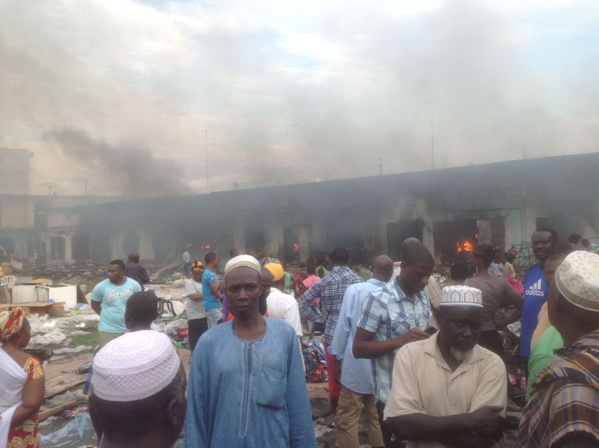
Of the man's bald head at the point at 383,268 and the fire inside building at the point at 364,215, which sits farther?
the fire inside building at the point at 364,215

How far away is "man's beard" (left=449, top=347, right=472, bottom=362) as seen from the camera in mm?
2418

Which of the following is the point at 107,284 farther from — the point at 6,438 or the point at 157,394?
the point at 157,394

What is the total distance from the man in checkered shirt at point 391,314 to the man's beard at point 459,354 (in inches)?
32.9

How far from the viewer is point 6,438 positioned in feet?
9.57

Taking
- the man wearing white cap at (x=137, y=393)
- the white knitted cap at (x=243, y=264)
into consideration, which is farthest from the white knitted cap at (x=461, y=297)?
the man wearing white cap at (x=137, y=393)

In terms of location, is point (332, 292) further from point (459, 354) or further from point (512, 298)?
point (459, 354)

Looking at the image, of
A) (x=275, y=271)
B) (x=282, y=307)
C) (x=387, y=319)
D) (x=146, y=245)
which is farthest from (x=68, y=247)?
(x=387, y=319)

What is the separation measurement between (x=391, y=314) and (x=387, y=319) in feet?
0.15

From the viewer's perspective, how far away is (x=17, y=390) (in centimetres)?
299

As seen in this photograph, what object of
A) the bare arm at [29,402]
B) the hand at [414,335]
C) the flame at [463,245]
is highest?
the hand at [414,335]

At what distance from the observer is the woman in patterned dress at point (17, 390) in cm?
293

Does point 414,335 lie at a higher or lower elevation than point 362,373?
higher

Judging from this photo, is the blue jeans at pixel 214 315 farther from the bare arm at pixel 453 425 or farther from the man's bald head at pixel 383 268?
the bare arm at pixel 453 425

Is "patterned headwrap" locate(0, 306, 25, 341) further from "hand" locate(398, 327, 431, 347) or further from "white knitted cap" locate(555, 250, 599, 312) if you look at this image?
"white knitted cap" locate(555, 250, 599, 312)
